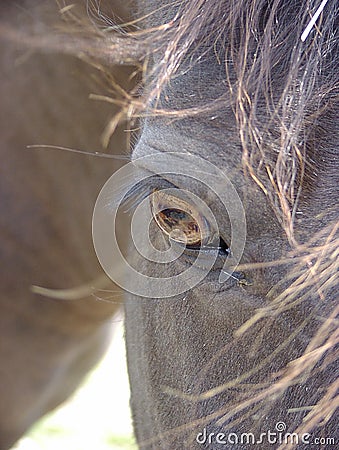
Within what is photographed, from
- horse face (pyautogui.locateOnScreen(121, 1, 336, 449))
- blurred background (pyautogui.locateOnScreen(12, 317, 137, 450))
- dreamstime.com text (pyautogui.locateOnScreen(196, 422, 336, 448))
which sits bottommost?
blurred background (pyautogui.locateOnScreen(12, 317, 137, 450))

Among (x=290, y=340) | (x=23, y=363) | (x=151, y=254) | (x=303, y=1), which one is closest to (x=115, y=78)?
(x=151, y=254)

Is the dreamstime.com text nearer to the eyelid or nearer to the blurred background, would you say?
the eyelid

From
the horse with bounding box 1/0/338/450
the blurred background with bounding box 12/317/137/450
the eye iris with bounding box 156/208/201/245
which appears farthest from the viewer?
the blurred background with bounding box 12/317/137/450

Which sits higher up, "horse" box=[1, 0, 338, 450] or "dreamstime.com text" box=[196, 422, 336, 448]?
"horse" box=[1, 0, 338, 450]

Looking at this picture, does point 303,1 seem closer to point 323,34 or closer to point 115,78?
point 323,34

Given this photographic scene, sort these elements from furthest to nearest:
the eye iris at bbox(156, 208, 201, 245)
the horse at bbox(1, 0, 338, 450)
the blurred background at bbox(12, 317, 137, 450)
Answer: the blurred background at bbox(12, 317, 137, 450)
the eye iris at bbox(156, 208, 201, 245)
the horse at bbox(1, 0, 338, 450)

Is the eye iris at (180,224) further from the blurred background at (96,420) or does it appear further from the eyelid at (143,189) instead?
the blurred background at (96,420)
